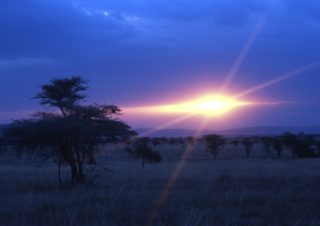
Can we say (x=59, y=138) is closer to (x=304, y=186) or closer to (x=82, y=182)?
(x=82, y=182)

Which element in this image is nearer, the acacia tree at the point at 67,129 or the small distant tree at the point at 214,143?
the acacia tree at the point at 67,129

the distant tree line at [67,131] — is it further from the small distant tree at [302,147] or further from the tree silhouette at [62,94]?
the small distant tree at [302,147]

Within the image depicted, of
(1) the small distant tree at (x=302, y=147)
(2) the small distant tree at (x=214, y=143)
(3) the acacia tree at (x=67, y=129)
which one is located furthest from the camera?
(2) the small distant tree at (x=214, y=143)

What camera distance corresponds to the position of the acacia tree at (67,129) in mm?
19922

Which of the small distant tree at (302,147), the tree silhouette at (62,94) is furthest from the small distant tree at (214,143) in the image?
the tree silhouette at (62,94)

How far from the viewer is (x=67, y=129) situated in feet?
64.4

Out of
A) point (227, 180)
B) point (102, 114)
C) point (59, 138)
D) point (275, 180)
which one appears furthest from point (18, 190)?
point (275, 180)

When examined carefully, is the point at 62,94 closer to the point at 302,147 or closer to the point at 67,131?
the point at 67,131

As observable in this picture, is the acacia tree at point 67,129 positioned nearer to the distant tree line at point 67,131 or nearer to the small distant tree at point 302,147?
the distant tree line at point 67,131

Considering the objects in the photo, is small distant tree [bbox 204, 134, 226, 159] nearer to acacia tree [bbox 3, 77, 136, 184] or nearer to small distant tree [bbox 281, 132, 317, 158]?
small distant tree [bbox 281, 132, 317, 158]

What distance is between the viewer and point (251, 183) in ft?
59.0

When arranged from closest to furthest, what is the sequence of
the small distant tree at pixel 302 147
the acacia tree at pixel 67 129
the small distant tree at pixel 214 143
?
the acacia tree at pixel 67 129, the small distant tree at pixel 302 147, the small distant tree at pixel 214 143

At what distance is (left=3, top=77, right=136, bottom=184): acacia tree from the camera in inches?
784

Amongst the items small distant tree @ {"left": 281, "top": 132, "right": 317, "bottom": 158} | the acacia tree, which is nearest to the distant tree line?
the acacia tree
